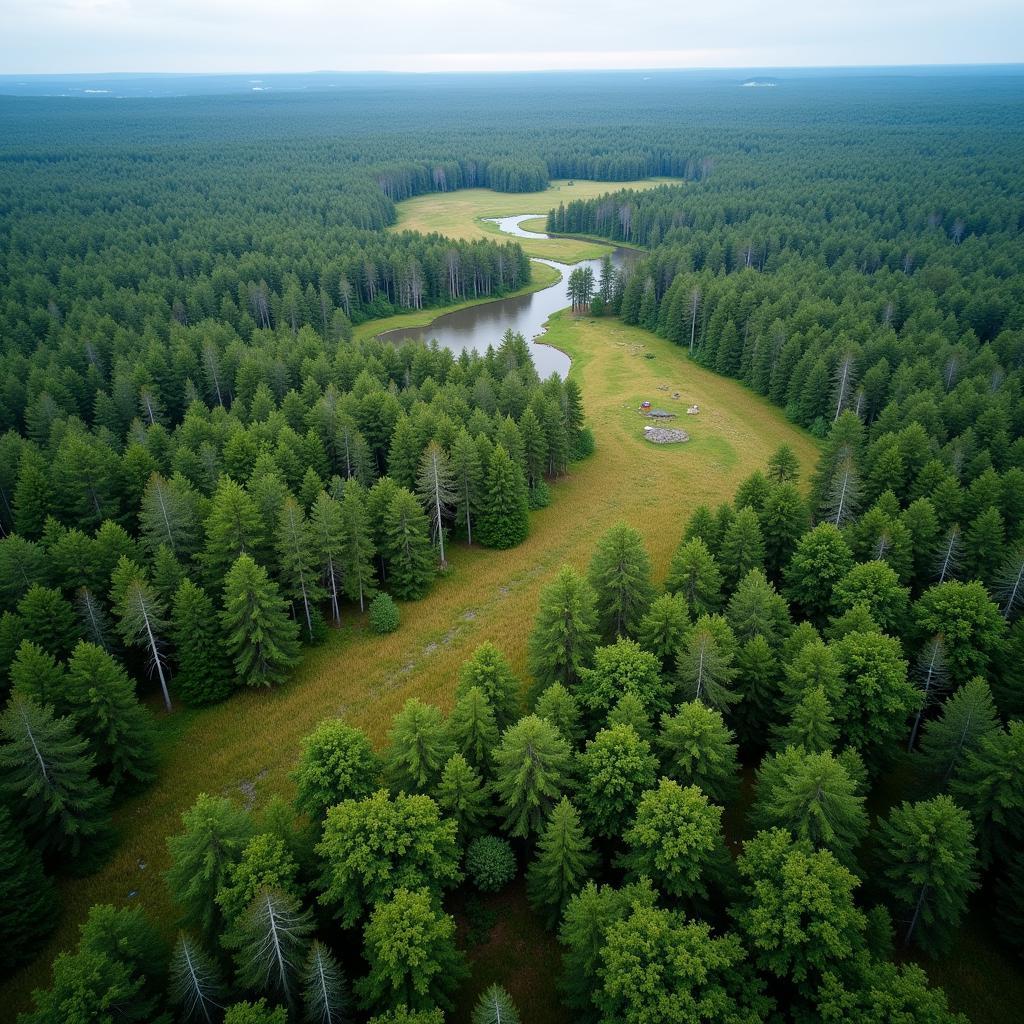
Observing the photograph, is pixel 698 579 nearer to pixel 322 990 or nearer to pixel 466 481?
pixel 466 481

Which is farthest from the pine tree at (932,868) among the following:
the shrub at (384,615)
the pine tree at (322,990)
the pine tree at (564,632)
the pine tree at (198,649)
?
the pine tree at (198,649)

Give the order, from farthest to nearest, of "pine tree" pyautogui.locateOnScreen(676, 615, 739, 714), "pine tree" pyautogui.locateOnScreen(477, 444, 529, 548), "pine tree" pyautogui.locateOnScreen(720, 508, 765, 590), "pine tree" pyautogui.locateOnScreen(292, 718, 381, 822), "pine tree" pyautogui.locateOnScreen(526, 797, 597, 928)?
"pine tree" pyautogui.locateOnScreen(477, 444, 529, 548) < "pine tree" pyautogui.locateOnScreen(720, 508, 765, 590) < "pine tree" pyautogui.locateOnScreen(676, 615, 739, 714) < "pine tree" pyautogui.locateOnScreen(292, 718, 381, 822) < "pine tree" pyautogui.locateOnScreen(526, 797, 597, 928)

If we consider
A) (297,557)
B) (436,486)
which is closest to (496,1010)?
(297,557)

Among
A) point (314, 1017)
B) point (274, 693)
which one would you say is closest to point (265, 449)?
point (274, 693)

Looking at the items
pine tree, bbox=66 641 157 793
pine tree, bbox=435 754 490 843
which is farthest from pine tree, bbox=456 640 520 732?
pine tree, bbox=66 641 157 793

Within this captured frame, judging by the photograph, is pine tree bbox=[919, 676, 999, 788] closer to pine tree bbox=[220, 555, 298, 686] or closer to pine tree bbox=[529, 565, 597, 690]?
pine tree bbox=[529, 565, 597, 690]

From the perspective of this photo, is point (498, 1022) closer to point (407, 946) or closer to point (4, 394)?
point (407, 946)

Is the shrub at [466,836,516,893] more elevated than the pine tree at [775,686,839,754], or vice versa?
the pine tree at [775,686,839,754]
